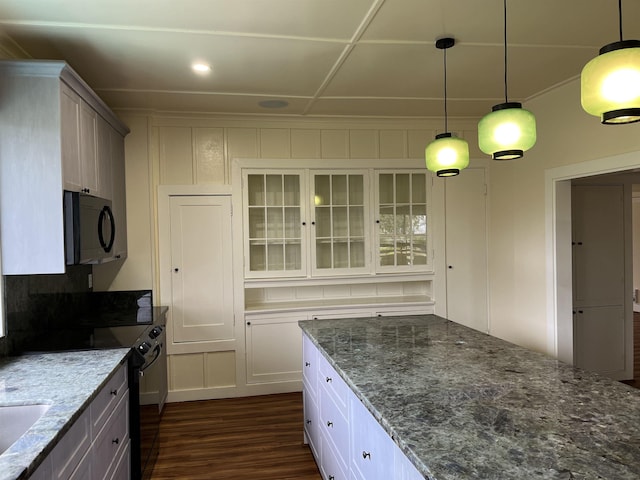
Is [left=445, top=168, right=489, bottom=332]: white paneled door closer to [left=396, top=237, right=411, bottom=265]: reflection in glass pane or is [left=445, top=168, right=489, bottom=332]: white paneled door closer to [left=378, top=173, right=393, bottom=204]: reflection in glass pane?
[left=396, top=237, right=411, bottom=265]: reflection in glass pane

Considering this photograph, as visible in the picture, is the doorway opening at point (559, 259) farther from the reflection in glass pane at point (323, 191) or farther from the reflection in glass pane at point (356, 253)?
the reflection in glass pane at point (323, 191)

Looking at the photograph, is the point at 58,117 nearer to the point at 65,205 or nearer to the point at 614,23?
the point at 65,205

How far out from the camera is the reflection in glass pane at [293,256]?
13.8ft

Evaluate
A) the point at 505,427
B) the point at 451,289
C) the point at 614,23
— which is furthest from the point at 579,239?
the point at 505,427

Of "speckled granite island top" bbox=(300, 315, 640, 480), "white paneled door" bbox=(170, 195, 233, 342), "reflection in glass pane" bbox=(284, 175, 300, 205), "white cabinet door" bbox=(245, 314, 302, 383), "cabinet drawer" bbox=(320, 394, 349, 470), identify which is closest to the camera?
"speckled granite island top" bbox=(300, 315, 640, 480)

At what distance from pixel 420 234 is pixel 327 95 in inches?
66.5

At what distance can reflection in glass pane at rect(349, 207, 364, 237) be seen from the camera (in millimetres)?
4344

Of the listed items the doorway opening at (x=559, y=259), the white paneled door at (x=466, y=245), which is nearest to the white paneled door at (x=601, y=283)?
the doorway opening at (x=559, y=259)

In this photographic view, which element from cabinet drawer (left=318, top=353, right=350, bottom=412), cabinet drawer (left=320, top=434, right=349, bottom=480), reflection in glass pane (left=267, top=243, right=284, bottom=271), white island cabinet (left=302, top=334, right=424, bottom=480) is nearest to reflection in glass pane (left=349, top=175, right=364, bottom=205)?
reflection in glass pane (left=267, top=243, right=284, bottom=271)

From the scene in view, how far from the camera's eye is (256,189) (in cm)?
415

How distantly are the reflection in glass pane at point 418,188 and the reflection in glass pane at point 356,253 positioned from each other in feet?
2.26

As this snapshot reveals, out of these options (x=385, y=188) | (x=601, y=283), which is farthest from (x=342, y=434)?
(x=601, y=283)

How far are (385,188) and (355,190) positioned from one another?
0.30 m

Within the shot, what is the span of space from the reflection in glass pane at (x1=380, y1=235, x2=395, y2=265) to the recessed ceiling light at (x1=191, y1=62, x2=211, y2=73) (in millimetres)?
2244
